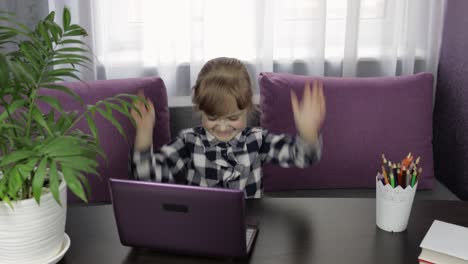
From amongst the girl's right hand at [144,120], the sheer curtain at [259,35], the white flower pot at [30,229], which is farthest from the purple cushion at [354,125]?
the white flower pot at [30,229]

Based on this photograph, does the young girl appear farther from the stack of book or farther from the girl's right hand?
the stack of book

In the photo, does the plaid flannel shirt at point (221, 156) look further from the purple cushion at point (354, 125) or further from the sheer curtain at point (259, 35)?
the sheer curtain at point (259, 35)

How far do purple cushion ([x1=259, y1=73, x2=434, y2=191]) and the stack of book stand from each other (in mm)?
800

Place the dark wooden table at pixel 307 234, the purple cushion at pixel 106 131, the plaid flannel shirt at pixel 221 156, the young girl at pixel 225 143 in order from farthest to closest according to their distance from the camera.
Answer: the purple cushion at pixel 106 131
the plaid flannel shirt at pixel 221 156
the young girl at pixel 225 143
the dark wooden table at pixel 307 234

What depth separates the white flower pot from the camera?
3.25 feet

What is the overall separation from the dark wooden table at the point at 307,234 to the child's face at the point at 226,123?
0.23 metres

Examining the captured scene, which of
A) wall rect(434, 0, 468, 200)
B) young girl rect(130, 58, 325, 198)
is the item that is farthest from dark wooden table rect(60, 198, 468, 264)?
wall rect(434, 0, 468, 200)

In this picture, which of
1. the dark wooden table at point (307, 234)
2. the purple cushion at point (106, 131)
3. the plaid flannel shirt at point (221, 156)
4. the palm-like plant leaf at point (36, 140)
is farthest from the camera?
the purple cushion at point (106, 131)

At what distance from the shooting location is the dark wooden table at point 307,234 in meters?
1.11

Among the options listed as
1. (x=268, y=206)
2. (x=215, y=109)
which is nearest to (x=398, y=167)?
(x=268, y=206)

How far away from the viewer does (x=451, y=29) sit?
2049mm

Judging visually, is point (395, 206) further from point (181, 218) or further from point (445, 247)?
point (181, 218)

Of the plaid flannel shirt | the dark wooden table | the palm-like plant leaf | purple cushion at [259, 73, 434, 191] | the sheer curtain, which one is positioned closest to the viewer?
the palm-like plant leaf

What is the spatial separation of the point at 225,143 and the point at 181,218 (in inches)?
21.4
